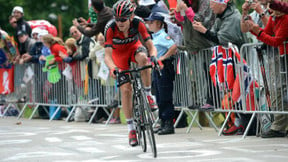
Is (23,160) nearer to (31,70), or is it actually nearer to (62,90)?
(62,90)

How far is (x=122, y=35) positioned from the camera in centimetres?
1009

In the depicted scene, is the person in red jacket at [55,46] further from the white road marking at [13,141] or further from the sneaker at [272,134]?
the sneaker at [272,134]

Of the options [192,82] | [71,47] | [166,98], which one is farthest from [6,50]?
[192,82]

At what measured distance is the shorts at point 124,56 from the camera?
10.2m

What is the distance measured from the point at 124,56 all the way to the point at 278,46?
2310 mm

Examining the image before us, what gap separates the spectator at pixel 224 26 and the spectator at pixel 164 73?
41.6 inches

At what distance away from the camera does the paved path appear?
27.7 feet

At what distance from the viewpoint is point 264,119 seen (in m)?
10.5

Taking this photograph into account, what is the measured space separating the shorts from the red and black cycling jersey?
63 mm

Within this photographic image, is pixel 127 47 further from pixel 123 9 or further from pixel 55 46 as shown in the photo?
pixel 55 46

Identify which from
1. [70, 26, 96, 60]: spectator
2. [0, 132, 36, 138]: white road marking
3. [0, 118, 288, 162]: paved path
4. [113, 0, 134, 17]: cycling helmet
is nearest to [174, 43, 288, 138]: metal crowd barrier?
[0, 118, 288, 162]: paved path

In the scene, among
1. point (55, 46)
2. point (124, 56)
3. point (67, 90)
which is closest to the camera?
point (124, 56)

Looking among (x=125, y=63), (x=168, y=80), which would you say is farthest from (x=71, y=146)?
(x=168, y=80)

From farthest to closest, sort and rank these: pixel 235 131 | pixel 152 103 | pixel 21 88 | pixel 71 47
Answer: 1. pixel 21 88
2. pixel 71 47
3. pixel 235 131
4. pixel 152 103
